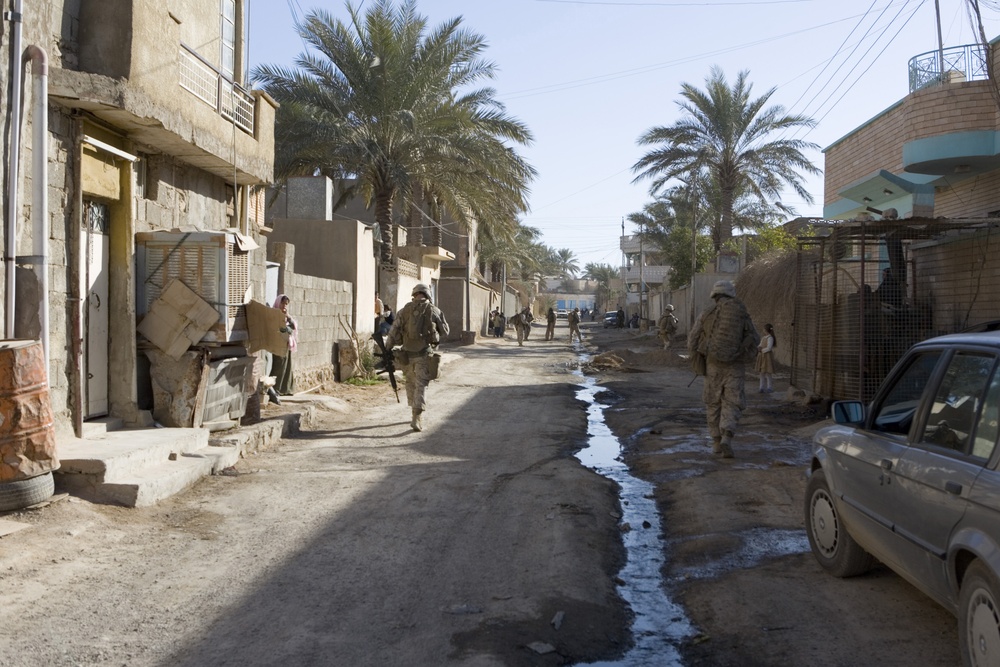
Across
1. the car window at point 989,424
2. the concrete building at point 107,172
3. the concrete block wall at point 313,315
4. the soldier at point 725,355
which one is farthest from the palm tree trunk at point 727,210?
the car window at point 989,424

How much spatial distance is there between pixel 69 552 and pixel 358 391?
406 inches

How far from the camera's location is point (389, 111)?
800 inches

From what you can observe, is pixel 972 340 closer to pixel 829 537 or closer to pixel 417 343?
pixel 829 537

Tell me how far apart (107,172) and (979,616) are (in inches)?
305

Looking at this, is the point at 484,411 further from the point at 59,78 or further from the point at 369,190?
the point at 369,190

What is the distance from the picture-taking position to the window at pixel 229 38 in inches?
449

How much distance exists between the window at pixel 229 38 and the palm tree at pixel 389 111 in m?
7.58

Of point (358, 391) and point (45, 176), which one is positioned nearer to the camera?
point (45, 176)

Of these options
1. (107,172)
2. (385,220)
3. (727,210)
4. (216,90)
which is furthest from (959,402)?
(727,210)

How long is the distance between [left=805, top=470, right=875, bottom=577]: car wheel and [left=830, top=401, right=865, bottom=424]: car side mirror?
0.59 metres

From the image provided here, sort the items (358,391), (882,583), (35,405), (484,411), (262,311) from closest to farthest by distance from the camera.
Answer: (882,583) → (35,405) → (262,311) → (484,411) → (358,391)

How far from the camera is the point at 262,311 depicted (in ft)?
31.7

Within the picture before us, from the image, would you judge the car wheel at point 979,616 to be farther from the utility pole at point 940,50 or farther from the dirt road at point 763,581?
the utility pole at point 940,50

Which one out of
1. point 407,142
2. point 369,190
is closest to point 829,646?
point 407,142
